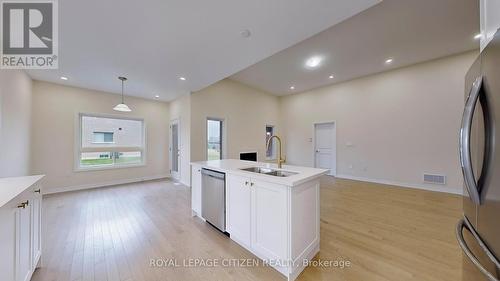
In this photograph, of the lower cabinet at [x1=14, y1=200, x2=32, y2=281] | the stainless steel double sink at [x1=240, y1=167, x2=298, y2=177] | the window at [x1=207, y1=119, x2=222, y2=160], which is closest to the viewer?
the lower cabinet at [x1=14, y1=200, x2=32, y2=281]

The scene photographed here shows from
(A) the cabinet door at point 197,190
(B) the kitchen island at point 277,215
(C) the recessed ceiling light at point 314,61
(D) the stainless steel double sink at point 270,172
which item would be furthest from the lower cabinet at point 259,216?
(C) the recessed ceiling light at point 314,61

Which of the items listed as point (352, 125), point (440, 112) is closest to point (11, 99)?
point (352, 125)

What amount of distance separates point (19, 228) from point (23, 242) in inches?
7.4

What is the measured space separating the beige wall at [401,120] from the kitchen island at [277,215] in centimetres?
442

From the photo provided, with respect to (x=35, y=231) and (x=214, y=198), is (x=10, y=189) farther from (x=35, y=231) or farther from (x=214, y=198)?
(x=214, y=198)

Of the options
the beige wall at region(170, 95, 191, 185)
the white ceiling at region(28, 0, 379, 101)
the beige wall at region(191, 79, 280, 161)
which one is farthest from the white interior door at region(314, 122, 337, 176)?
the beige wall at region(170, 95, 191, 185)

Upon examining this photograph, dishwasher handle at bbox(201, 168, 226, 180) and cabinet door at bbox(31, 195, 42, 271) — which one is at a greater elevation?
→ dishwasher handle at bbox(201, 168, 226, 180)

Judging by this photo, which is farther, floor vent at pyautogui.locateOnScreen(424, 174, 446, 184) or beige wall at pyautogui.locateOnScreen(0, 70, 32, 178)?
floor vent at pyautogui.locateOnScreen(424, 174, 446, 184)

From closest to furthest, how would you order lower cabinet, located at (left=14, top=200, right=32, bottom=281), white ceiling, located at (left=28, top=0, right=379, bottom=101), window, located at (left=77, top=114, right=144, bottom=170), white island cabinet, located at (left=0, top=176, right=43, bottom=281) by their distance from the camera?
white island cabinet, located at (left=0, top=176, right=43, bottom=281) < lower cabinet, located at (left=14, top=200, right=32, bottom=281) < white ceiling, located at (left=28, top=0, right=379, bottom=101) < window, located at (left=77, top=114, right=144, bottom=170)

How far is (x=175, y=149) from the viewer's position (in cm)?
611

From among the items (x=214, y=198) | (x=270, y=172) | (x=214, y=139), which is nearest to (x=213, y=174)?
(x=214, y=198)

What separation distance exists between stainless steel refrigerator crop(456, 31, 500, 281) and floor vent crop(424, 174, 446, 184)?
491 cm

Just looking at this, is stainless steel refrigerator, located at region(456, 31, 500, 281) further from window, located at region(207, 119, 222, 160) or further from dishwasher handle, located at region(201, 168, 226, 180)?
window, located at region(207, 119, 222, 160)

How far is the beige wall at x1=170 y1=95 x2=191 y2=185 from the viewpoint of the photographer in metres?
5.06
